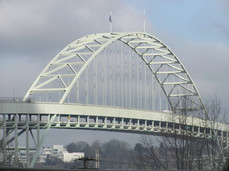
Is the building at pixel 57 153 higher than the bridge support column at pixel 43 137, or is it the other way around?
the bridge support column at pixel 43 137

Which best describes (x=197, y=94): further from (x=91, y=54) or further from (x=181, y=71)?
(x=91, y=54)

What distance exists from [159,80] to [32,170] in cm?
9624

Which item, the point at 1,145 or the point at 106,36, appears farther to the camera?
the point at 106,36

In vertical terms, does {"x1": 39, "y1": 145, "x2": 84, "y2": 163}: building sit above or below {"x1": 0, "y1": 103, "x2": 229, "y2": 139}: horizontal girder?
below

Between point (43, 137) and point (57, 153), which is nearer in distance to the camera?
point (43, 137)

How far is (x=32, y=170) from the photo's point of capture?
50.2 feet

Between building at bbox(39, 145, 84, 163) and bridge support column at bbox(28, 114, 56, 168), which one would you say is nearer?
bridge support column at bbox(28, 114, 56, 168)

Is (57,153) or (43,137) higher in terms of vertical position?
(43,137)

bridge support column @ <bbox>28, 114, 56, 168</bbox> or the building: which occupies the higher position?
bridge support column @ <bbox>28, 114, 56, 168</bbox>

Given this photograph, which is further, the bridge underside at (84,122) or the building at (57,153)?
the building at (57,153)

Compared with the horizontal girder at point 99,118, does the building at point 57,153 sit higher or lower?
lower

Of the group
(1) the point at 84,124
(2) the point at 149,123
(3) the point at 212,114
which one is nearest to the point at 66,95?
(1) the point at 84,124

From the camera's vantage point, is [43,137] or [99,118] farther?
[99,118]

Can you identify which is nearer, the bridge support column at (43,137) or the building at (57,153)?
the bridge support column at (43,137)
